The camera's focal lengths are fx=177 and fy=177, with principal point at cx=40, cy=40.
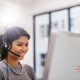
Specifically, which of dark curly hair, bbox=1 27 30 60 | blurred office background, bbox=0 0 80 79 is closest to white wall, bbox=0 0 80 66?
blurred office background, bbox=0 0 80 79

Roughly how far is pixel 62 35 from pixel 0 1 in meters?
5.12

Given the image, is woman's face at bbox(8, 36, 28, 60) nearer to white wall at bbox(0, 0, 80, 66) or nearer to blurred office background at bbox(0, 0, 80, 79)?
blurred office background at bbox(0, 0, 80, 79)

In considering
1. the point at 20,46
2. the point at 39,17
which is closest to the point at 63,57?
the point at 20,46

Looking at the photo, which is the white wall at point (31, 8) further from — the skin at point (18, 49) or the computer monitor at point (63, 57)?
the computer monitor at point (63, 57)

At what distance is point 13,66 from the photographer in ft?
3.45

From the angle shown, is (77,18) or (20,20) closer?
(77,18)

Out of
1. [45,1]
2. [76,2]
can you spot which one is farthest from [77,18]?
[45,1]

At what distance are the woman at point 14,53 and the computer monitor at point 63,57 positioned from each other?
57 cm

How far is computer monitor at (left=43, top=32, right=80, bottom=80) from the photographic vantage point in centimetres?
43

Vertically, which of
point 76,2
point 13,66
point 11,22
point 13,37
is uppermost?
point 76,2

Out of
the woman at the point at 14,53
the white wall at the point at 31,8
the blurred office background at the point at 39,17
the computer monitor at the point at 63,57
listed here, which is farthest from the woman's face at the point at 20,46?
the white wall at the point at 31,8

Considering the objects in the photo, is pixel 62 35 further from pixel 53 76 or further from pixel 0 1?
pixel 0 1

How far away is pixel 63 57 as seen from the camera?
444mm

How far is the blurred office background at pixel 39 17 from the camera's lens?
501 centimetres
